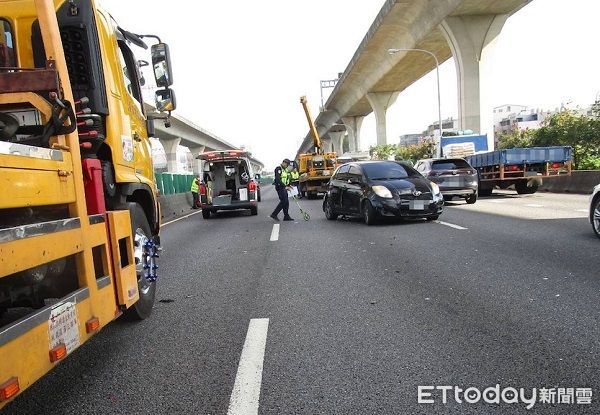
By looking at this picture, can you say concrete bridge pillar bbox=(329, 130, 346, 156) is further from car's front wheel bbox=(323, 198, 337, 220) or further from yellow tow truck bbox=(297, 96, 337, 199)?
car's front wheel bbox=(323, 198, 337, 220)

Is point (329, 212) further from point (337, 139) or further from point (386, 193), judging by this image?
point (337, 139)

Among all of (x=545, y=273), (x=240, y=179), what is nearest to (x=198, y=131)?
(x=240, y=179)

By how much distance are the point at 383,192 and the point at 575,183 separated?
42.0ft

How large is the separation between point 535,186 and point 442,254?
50.4 feet

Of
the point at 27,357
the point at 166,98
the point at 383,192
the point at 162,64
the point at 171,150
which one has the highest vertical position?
the point at 171,150

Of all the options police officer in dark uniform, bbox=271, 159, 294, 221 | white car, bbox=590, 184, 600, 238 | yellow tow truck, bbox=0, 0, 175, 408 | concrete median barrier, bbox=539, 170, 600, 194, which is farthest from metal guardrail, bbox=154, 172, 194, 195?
yellow tow truck, bbox=0, 0, 175, 408

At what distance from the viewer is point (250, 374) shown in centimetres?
343

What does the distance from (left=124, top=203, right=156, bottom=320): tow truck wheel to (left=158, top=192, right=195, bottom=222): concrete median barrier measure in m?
14.3

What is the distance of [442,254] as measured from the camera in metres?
7.59

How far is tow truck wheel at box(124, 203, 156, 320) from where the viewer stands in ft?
14.7

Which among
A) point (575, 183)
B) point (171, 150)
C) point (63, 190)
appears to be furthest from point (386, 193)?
point (171, 150)

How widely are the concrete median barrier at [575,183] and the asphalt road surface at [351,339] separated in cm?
1320

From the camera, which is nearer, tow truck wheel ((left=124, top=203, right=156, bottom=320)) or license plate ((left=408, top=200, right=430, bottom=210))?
tow truck wheel ((left=124, top=203, right=156, bottom=320))

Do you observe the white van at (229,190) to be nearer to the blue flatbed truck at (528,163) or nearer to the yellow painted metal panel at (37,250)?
the blue flatbed truck at (528,163)
